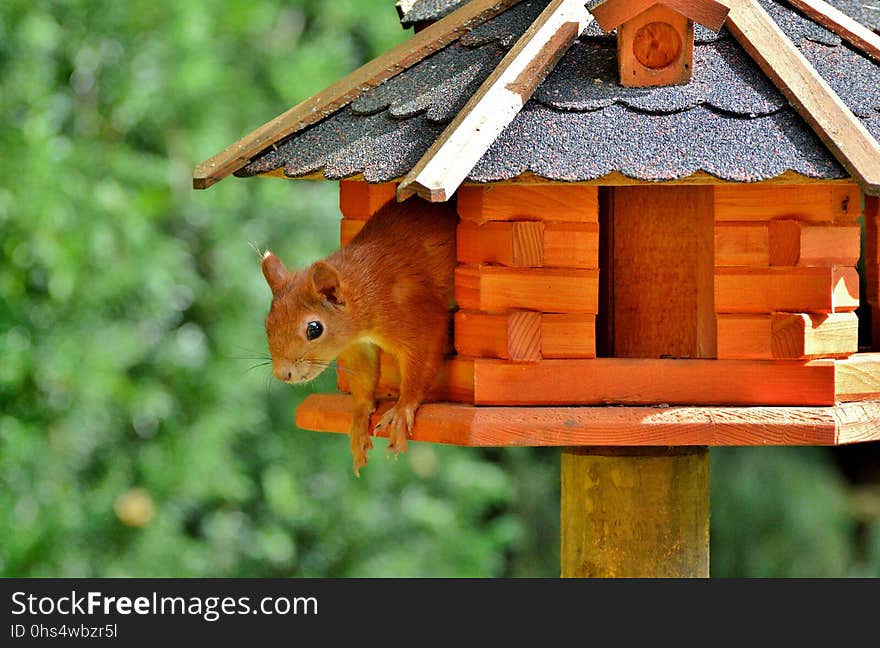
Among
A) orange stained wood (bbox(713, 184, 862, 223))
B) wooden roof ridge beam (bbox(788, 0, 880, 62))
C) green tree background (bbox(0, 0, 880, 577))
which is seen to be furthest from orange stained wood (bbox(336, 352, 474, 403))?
green tree background (bbox(0, 0, 880, 577))

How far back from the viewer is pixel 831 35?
2.45m

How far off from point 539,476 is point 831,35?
3861 mm

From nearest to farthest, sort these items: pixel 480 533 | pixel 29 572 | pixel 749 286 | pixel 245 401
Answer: pixel 749 286 → pixel 29 572 → pixel 245 401 → pixel 480 533

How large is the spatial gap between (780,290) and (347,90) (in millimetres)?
818

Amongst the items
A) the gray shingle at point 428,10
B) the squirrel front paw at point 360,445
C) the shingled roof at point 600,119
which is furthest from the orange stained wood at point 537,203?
the gray shingle at point 428,10

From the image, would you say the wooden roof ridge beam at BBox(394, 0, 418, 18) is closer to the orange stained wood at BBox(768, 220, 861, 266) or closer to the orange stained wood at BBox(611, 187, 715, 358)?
the orange stained wood at BBox(611, 187, 715, 358)

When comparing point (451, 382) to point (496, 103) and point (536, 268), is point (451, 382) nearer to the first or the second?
point (536, 268)

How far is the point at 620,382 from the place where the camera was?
2326 millimetres

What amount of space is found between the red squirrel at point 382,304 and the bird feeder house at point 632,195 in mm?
49

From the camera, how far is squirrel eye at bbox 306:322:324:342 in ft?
7.89

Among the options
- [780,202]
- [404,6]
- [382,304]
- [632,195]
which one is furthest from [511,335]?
[404,6]

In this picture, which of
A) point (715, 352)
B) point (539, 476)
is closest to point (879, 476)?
point (539, 476)

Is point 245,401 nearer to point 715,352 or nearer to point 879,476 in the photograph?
point 879,476

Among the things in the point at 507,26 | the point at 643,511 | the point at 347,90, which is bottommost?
the point at 643,511
